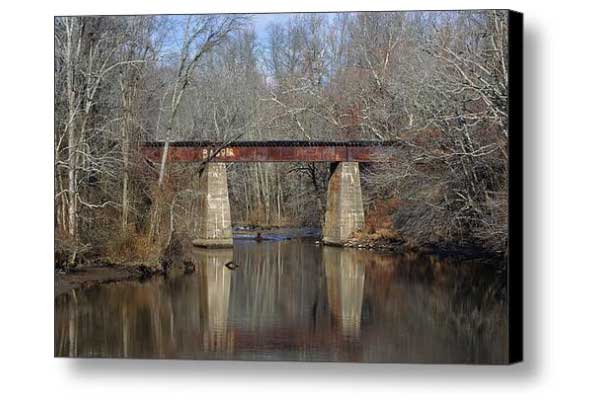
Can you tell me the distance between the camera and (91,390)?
9.22 meters

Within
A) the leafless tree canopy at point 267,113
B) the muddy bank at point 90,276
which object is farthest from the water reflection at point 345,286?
the muddy bank at point 90,276

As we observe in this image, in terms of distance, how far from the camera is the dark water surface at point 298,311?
8906 mm

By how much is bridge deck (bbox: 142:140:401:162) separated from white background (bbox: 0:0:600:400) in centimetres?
85

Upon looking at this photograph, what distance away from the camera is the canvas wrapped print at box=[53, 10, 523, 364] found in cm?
895

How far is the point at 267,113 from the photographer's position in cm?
921

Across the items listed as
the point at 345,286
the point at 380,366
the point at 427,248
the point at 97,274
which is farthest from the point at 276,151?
the point at 380,366

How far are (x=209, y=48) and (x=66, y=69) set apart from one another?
947 mm

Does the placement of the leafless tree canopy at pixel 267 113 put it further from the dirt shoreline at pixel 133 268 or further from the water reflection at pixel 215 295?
the water reflection at pixel 215 295

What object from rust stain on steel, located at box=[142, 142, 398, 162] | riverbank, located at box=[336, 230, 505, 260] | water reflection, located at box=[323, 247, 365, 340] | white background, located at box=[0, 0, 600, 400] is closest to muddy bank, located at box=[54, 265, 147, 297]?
white background, located at box=[0, 0, 600, 400]

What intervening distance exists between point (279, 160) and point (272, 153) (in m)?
0.07

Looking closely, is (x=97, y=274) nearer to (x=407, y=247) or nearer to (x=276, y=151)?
(x=276, y=151)

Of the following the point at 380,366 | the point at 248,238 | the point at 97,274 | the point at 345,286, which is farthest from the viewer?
the point at 97,274

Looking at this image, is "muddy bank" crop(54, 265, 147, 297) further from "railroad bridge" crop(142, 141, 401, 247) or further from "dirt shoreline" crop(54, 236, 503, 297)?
"railroad bridge" crop(142, 141, 401, 247)
